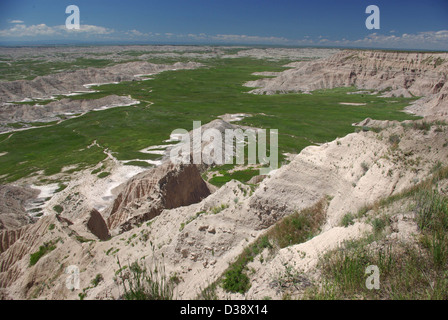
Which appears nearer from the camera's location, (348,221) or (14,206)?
(348,221)

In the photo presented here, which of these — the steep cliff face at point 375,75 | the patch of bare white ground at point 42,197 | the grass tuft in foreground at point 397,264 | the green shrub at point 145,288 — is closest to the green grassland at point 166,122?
the patch of bare white ground at point 42,197

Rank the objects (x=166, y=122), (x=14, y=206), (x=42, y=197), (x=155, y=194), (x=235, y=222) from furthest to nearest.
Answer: (x=166, y=122)
(x=42, y=197)
(x=14, y=206)
(x=155, y=194)
(x=235, y=222)

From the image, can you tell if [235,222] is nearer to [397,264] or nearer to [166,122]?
[397,264]

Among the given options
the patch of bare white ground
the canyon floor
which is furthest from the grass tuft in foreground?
the patch of bare white ground

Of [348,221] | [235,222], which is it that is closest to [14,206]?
[235,222]

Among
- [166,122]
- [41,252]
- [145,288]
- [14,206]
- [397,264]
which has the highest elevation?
[166,122]
